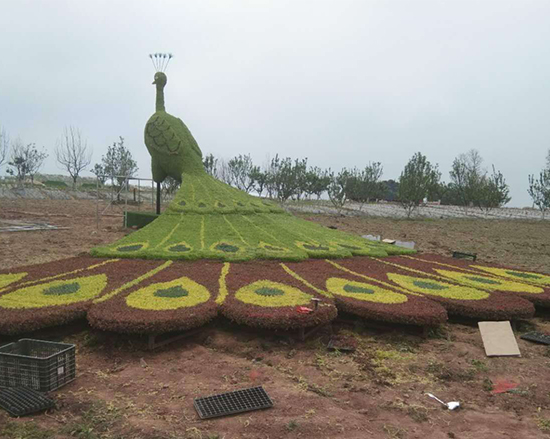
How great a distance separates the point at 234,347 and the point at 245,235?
6322 mm

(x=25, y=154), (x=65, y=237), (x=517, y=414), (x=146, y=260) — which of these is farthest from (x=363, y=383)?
(x=25, y=154)

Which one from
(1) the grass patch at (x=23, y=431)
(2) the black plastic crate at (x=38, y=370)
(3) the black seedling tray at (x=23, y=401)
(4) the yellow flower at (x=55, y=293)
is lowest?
(1) the grass patch at (x=23, y=431)

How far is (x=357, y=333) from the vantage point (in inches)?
247

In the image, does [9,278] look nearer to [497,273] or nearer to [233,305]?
[233,305]

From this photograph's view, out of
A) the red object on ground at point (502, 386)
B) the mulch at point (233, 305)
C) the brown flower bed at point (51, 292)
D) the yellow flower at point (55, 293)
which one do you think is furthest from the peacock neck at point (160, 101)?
the red object on ground at point (502, 386)

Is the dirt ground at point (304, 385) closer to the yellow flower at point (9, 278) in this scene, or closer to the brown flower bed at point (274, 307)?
the brown flower bed at point (274, 307)

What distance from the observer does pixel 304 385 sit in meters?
4.44

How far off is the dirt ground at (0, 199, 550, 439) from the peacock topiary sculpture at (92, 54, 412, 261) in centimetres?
367

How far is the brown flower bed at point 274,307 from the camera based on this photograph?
5.52 m

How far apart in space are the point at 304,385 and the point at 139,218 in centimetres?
1355

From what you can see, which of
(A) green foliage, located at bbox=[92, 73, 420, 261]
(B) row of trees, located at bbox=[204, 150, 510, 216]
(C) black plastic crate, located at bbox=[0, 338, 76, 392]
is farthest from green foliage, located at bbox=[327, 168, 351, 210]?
(C) black plastic crate, located at bbox=[0, 338, 76, 392]

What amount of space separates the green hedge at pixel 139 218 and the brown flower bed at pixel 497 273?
32.0 ft

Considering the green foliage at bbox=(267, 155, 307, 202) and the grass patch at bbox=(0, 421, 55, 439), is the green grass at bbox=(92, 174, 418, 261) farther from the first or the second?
the green foliage at bbox=(267, 155, 307, 202)

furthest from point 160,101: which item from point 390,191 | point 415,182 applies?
point 390,191
